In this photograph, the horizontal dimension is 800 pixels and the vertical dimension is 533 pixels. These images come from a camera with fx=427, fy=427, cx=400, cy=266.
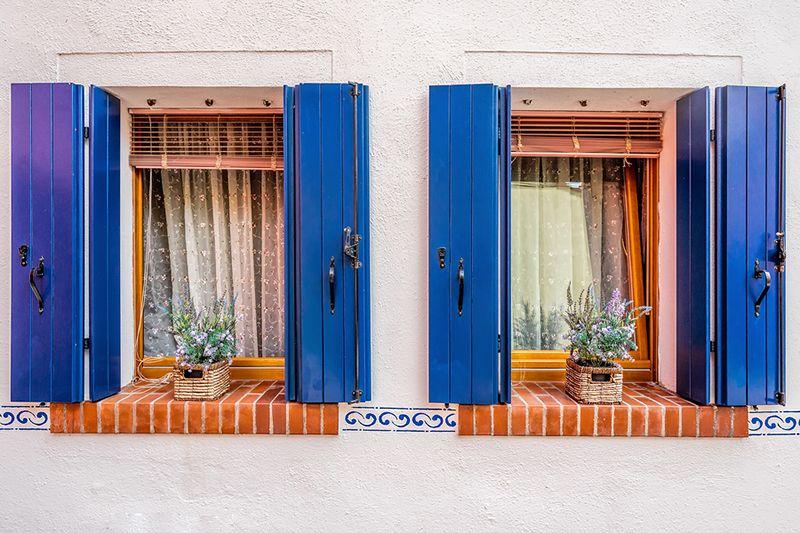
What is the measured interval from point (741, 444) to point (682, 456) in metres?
0.32

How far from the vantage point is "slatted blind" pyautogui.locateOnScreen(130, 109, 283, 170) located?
249cm

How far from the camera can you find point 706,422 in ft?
7.14

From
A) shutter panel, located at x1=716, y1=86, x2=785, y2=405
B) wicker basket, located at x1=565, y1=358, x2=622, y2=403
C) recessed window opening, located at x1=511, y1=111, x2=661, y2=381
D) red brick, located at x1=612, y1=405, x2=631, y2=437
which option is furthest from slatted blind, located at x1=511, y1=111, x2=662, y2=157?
red brick, located at x1=612, y1=405, x2=631, y2=437

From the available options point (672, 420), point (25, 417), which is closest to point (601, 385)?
point (672, 420)

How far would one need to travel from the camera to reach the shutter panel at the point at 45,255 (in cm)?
218

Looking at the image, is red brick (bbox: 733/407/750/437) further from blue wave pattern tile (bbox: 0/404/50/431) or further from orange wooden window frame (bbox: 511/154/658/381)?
blue wave pattern tile (bbox: 0/404/50/431)

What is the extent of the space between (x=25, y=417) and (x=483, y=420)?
2424 mm

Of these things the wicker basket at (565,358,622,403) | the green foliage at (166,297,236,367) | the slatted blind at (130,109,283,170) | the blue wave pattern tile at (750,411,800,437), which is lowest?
the blue wave pattern tile at (750,411,800,437)

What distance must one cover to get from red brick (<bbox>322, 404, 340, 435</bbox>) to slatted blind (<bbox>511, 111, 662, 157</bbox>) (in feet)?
5.72

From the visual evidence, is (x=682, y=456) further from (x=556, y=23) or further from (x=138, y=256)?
(x=138, y=256)

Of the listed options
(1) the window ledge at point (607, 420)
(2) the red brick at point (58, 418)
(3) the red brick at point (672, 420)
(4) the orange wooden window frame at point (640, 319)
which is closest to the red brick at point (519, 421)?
(1) the window ledge at point (607, 420)

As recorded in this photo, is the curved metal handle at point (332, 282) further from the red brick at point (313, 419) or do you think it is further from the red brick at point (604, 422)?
the red brick at point (604, 422)

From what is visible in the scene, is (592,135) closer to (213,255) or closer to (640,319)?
(640,319)

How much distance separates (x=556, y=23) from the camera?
2258mm
